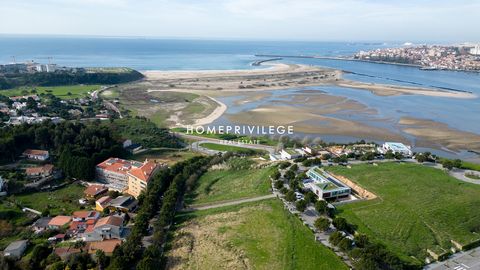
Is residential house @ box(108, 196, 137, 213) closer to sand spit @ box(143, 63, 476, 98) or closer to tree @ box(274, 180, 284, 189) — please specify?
tree @ box(274, 180, 284, 189)

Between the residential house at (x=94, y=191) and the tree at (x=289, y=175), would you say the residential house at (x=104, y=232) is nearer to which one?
Result: the residential house at (x=94, y=191)

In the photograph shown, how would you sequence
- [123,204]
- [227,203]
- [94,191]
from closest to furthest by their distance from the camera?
[227,203] → [123,204] → [94,191]

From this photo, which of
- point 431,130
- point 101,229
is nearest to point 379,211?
point 101,229

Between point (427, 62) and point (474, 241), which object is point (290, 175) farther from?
point (427, 62)

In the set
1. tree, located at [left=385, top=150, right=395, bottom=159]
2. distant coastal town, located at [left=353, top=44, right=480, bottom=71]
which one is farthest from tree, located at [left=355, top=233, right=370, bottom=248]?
distant coastal town, located at [left=353, top=44, right=480, bottom=71]

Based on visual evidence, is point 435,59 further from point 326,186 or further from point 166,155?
point 326,186

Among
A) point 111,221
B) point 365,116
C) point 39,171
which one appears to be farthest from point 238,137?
point 111,221
